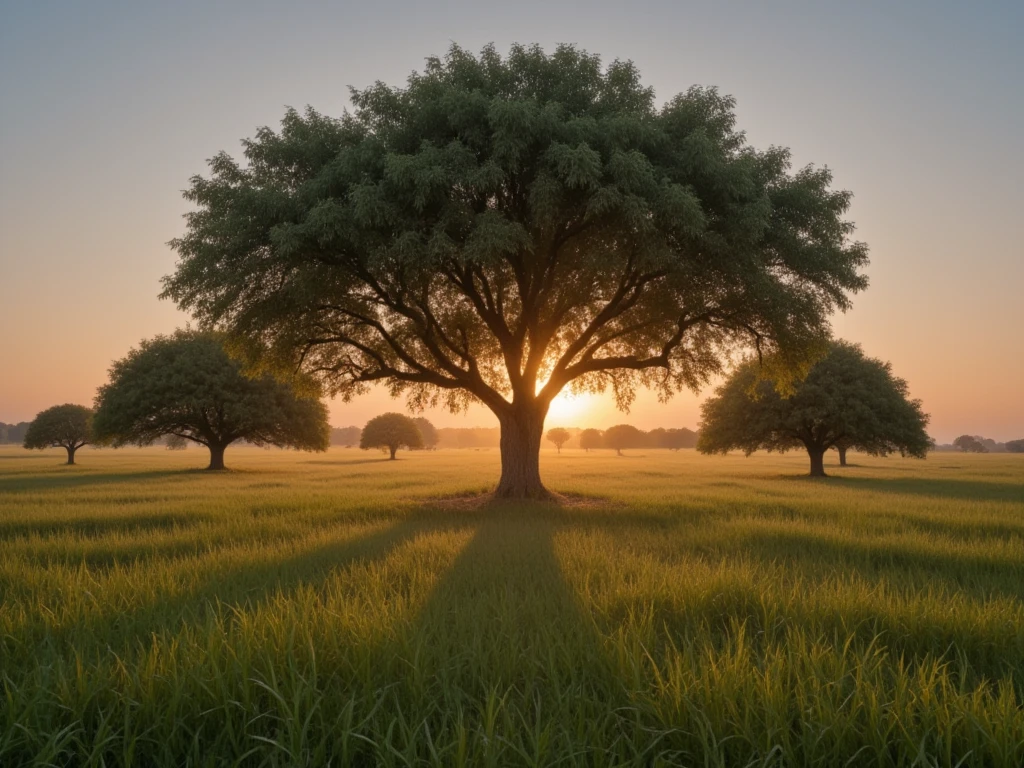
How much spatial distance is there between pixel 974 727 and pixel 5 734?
5151mm

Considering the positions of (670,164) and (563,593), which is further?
(670,164)

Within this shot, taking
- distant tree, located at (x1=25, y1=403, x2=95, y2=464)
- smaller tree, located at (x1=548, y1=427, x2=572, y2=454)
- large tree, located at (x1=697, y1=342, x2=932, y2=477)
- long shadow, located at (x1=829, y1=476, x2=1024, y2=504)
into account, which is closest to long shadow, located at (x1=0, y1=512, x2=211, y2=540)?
long shadow, located at (x1=829, y1=476, x2=1024, y2=504)

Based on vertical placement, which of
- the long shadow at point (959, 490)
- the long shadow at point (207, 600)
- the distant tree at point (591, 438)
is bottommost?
the distant tree at point (591, 438)

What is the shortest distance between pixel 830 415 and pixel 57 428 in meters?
78.7

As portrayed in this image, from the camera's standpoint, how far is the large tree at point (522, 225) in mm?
Answer: 13555

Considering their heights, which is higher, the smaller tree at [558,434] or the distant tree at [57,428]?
the distant tree at [57,428]

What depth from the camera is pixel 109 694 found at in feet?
11.1

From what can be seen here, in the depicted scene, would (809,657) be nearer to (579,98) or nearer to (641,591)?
(641,591)

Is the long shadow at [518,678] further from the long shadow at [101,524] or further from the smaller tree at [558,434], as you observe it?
the smaller tree at [558,434]

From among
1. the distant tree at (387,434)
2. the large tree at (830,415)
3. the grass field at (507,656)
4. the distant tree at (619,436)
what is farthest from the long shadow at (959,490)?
the distant tree at (619,436)

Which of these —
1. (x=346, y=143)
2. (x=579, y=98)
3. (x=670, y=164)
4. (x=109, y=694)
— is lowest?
(x=109, y=694)

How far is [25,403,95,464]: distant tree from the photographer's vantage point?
204ft

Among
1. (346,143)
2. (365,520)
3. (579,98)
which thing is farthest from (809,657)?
(346,143)

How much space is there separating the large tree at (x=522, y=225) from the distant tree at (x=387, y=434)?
67666 mm
